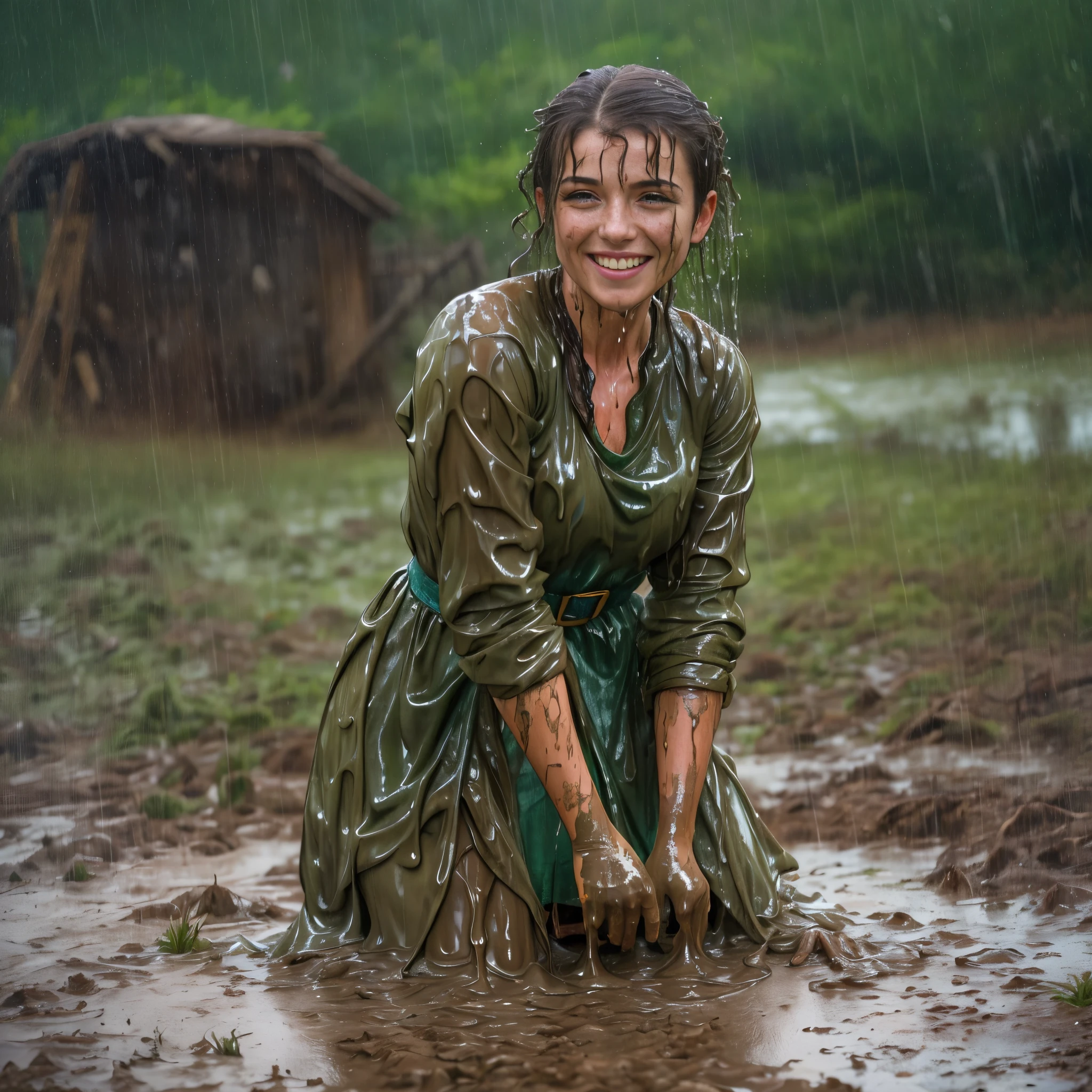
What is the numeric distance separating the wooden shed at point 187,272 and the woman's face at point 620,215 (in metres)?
6.21

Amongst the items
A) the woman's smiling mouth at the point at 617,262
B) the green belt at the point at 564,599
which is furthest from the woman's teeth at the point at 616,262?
the green belt at the point at 564,599

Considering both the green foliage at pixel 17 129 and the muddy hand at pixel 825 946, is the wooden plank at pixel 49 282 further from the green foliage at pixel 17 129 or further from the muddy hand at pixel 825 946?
the muddy hand at pixel 825 946

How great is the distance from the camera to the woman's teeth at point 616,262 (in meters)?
2.44

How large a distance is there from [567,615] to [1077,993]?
1.10m

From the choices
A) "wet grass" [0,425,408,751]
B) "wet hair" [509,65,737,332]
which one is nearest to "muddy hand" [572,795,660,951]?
"wet hair" [509,65,737,332]

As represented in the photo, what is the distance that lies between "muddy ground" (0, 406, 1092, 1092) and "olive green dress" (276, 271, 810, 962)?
187 mm

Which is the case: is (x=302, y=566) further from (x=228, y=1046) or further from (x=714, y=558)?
(x=228, y=1046)

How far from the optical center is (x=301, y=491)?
26.5 ft

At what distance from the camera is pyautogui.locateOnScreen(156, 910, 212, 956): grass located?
2.83 metres

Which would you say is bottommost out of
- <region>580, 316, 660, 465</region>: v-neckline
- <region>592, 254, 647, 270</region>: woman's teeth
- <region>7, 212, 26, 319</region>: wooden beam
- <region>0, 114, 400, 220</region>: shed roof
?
<region>580, 316, 660, 465</region>: v-neckline

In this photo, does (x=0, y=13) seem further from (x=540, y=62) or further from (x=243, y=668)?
(x=243, y=668)

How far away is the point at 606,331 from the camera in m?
2.56

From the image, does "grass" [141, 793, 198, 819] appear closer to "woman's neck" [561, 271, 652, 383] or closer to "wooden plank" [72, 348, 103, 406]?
"woman's neck" [561, 271, 652, 383]

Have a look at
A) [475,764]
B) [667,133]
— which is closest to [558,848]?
[475,764]
